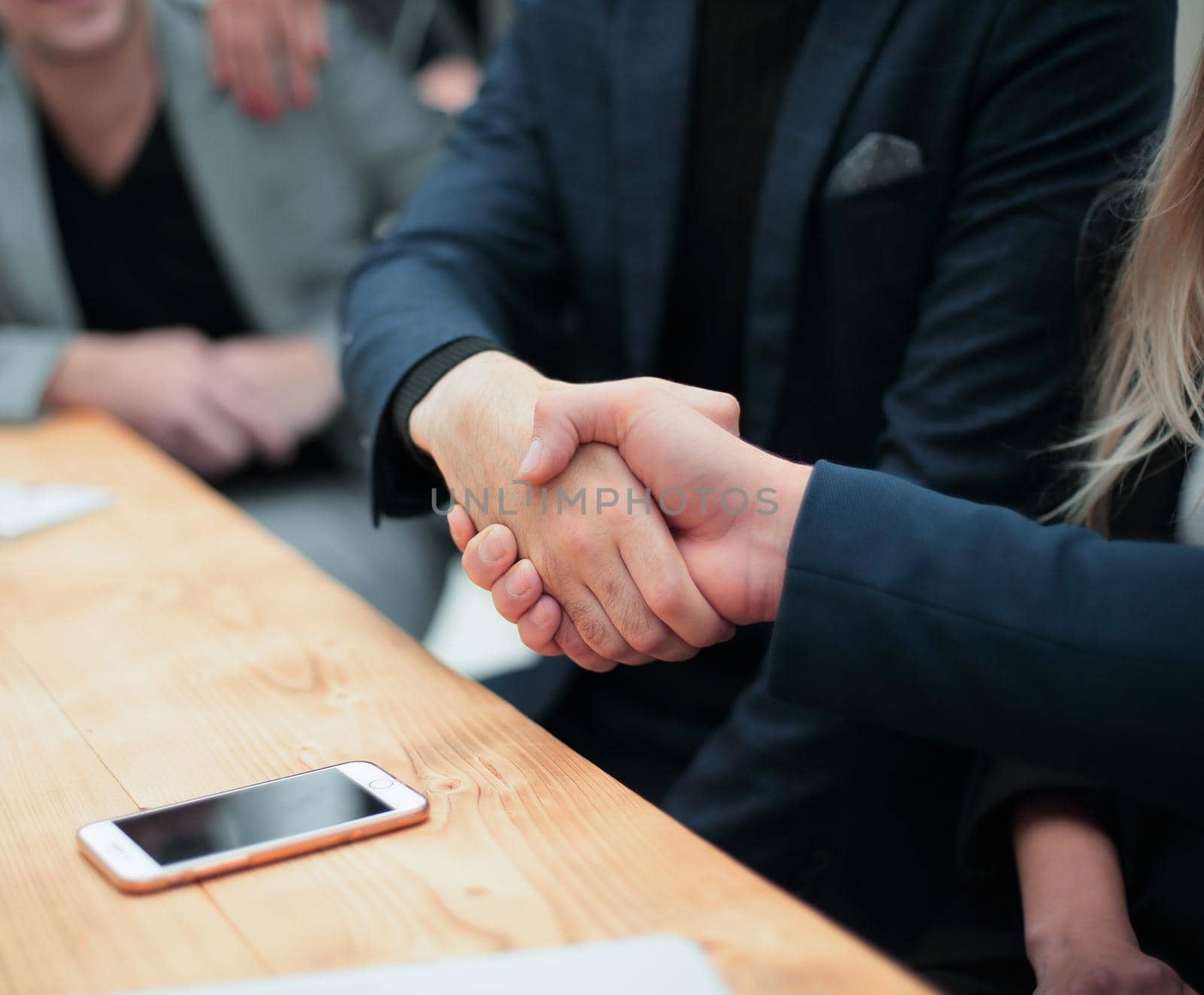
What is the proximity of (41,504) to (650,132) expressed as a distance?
615 mm

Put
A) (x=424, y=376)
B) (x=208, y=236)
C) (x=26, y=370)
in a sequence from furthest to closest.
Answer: (x=208, y=236) < (x=26, y=370) < (x=424, y=376)

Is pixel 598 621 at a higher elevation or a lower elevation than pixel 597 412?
lower

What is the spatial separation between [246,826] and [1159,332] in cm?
60

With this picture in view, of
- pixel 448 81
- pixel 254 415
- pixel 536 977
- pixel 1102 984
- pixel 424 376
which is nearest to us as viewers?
pixel 536 977

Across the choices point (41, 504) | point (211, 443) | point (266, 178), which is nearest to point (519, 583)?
point (41, 504)

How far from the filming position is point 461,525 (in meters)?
0.78

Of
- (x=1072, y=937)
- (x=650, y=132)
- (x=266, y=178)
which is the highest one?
(x=650, y=132)

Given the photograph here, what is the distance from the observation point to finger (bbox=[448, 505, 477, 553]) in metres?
0.78

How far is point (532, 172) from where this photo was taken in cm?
107

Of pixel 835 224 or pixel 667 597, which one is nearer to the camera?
pixel 667 597

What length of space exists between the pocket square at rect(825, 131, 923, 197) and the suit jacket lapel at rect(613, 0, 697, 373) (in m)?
0.17

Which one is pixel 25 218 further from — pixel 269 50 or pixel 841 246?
pixel 841 246

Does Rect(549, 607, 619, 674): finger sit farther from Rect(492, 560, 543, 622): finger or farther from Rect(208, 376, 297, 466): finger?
Rect(208, 376, 297, 466): finger

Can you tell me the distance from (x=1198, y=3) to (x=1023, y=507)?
0.40 meters
